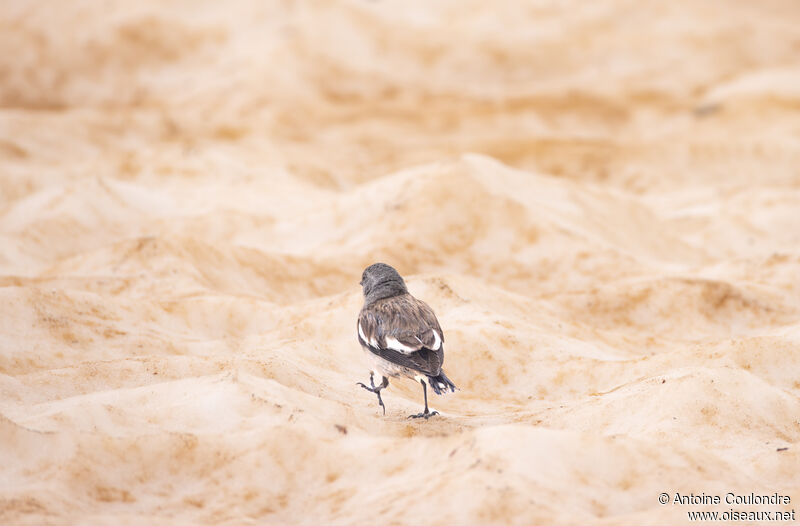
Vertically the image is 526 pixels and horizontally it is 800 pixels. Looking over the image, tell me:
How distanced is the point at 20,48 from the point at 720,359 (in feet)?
65.4

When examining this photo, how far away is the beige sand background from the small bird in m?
0.31

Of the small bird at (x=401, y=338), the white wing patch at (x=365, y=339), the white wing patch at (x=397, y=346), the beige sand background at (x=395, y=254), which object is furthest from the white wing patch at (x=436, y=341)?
the beige sand background at (x=395, y=254)

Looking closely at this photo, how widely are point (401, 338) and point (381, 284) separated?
74cm

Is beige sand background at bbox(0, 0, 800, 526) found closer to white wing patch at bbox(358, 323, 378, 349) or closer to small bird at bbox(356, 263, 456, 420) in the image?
small bird at bbox(356, 263, 456, 420)

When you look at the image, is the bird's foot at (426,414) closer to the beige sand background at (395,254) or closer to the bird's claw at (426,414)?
the bird's claw at (426,414)

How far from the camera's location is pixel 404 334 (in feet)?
19.4

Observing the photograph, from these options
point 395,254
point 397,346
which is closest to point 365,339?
point 397,346

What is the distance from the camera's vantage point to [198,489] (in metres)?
4.86

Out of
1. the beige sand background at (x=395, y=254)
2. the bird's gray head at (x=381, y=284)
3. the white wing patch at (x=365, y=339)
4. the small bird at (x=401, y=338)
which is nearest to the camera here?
the beige sand background at (x=395, y=254)

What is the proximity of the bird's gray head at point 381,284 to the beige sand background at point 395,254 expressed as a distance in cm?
73

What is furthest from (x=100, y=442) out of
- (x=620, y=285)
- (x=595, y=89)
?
(x=595, y=89)

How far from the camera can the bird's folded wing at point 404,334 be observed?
5.80 metres

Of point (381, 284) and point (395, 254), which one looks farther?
point (395, 254)

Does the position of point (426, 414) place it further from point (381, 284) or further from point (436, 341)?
point (381, 284)
